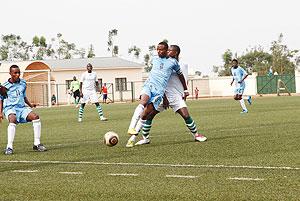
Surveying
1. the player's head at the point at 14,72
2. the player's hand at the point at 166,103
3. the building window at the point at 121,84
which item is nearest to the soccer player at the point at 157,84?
the player's hand at the point at 166,103

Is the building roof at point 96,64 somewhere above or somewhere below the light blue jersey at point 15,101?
above

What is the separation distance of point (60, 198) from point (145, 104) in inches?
235

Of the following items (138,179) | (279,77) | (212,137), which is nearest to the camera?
(138,179)

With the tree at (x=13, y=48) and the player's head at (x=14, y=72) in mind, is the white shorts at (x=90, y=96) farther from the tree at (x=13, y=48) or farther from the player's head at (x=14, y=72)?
the tree at (x=13, y=48)

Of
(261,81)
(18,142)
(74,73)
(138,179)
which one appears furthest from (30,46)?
(138,179)

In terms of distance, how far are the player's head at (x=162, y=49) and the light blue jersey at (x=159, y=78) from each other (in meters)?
0.12

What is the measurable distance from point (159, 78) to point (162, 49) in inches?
23.2

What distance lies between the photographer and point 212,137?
14.3 meters

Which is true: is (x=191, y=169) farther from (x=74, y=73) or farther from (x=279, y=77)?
(x=74, y=73)

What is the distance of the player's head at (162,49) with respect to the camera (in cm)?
1262

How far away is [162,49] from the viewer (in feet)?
41.6

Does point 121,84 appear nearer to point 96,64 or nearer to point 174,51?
point 96,64

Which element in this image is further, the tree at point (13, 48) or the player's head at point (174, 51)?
the tree at point (13, 48)

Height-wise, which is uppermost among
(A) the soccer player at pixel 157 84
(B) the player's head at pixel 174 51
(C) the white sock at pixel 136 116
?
(B) the player's head at pixel 174 51
